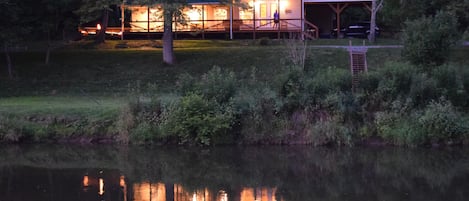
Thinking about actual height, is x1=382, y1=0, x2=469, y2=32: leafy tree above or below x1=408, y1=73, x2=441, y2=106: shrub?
above

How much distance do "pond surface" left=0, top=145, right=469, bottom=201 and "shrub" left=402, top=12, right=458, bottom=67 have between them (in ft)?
17.6

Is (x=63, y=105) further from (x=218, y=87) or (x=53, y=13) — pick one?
(x=53, y=13)

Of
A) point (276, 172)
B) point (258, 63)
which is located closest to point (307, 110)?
point (276, 172)

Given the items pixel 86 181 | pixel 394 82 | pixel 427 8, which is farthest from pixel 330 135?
pixel 427 8

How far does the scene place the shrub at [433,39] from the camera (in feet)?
86.9

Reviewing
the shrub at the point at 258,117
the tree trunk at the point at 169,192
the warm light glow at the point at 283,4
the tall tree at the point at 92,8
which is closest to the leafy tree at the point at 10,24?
the tall tree at the point at 92,8

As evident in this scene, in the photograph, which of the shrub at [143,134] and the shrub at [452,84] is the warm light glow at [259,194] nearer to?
the shrub at [143,134]

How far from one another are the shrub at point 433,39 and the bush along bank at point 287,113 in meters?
1.79

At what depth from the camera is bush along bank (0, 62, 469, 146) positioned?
2377cm

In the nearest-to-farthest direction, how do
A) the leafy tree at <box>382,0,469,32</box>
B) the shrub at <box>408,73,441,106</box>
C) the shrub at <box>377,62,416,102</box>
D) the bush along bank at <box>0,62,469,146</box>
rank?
the bush along bank at <box>0,62,469,146</box> → the shrub at <box>408,73,441,106</box> → the shrub at <box>377,62,416,102</box> → the leafy tree at <box>382,0,469,32</box>

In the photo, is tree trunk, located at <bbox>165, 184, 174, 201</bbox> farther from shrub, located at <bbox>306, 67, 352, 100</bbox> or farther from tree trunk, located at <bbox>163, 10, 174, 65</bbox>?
tree trunk, located at <bbox>163, 10, 174, 65</bbox>

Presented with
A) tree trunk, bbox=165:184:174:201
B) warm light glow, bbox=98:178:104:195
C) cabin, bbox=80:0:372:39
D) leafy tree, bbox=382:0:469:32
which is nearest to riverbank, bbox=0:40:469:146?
leafy tree, bbox=382:0:469:32

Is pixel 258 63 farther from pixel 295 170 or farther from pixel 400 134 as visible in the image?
pixel 295 170

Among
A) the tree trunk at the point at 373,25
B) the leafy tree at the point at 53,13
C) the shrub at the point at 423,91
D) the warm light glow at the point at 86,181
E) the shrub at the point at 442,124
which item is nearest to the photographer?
the warm light glow at the point at 86,181
